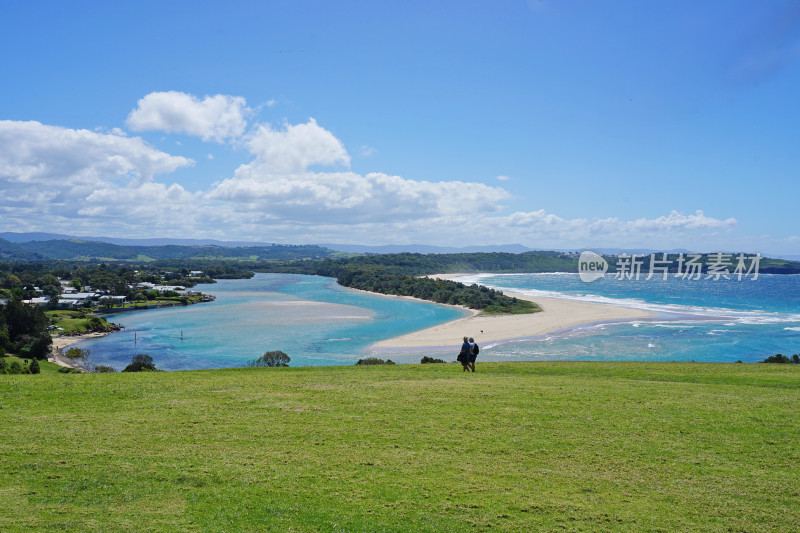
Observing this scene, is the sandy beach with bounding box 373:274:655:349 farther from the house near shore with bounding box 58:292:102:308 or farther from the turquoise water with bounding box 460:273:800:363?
the house near shore with bounding box 58:292:102:308

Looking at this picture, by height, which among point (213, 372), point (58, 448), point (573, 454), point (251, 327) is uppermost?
point (573, 454)

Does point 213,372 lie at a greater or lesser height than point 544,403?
lesser

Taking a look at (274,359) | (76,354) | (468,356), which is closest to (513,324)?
(274,359)

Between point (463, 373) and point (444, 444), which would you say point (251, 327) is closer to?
point (463, 373)

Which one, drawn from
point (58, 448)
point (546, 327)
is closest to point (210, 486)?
point (58, 448)

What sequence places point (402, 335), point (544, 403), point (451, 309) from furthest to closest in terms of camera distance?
1. point (451, 309)
2. point (402, 335)
3. point (544, 403)

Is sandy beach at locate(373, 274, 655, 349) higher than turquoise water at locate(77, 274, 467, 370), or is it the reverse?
sandy beach at locate(373, 274, 655, 349)

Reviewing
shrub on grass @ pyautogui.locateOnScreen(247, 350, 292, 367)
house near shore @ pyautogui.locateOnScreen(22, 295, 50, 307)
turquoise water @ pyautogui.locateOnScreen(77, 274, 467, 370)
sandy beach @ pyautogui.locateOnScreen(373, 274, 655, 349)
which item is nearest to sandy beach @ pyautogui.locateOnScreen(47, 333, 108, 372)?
turquoise water @ pyautogui.locateOnScreen(77, 274, 467, 370)

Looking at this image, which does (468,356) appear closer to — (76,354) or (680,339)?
(680,339)
